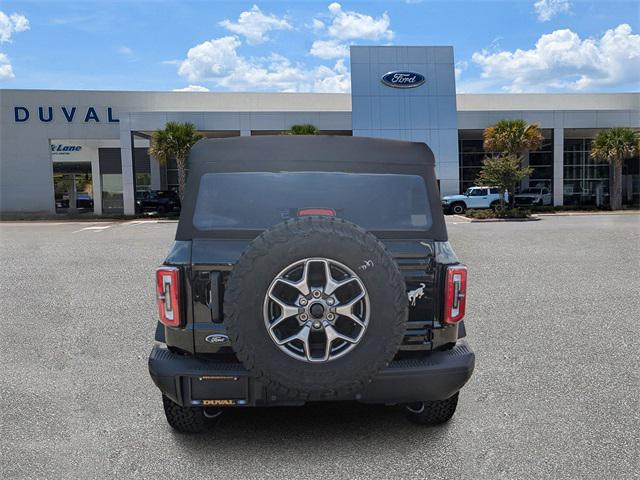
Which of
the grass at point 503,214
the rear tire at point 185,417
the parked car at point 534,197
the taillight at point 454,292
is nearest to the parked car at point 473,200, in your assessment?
the grass at point 503,214

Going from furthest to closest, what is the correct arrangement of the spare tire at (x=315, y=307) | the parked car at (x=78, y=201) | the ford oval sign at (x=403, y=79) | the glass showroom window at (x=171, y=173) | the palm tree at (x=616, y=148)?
the parked car at (x=78, y=201) → the glass showroom window at (x=171, y=173) → the ford oval sign at (x=403, y=79) → the palm tree at (x=616, y=148) → the spare tire at (x=315, y=307)

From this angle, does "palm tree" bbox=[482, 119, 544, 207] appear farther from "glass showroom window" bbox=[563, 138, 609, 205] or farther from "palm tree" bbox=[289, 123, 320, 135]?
"glass showroom window" bbox=[563, 138, 609, 205]

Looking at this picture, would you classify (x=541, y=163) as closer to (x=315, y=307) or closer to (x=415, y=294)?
(x=415, y=294)

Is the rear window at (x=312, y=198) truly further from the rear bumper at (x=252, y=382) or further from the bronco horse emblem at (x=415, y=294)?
the rear bumper at (x=252, y=382)

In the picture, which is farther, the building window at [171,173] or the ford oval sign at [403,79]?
the building window at [171,173]

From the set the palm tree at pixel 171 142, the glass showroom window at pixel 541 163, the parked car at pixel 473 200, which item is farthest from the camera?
the glass showroom window at pixel 541 163

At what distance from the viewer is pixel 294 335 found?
2771 mm

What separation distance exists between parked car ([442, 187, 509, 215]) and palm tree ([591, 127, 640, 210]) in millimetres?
7853

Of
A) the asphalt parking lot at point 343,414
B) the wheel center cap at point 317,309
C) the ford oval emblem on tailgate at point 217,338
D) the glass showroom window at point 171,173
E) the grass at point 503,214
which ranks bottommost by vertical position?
the asphalt parking lot at point 343,414

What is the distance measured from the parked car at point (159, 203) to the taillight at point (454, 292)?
31698mm

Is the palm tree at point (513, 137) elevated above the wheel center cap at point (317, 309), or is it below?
above

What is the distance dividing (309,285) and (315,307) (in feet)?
0.39

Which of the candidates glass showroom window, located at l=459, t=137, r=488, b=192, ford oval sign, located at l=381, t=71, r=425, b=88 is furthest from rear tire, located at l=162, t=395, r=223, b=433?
glass showroom window, located at l=459, t=137, r=488, b=192

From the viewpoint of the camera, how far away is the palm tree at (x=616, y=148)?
32.8 meters
